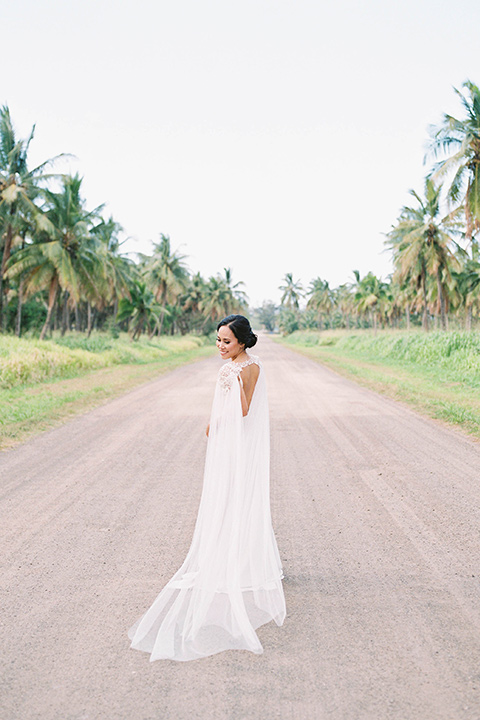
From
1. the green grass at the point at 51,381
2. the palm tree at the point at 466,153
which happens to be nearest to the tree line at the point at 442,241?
the palm tree at the point at 466,153

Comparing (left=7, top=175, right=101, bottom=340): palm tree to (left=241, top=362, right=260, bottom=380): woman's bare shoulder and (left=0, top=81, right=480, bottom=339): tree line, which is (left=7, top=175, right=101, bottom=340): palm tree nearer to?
(left=0, top=81, right=480, bottom=339): tree line

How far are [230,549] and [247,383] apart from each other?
991 mm

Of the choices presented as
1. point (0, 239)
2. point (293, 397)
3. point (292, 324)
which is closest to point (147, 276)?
point (0, 239)

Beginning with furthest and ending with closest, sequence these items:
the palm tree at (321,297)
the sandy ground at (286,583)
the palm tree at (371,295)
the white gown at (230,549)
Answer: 1. the palm tree at (321,297)
2. the palm tree at (371,295)
3. the white gown at (230,549)
4. the sandy ground at (286,583)

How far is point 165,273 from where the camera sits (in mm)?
45094

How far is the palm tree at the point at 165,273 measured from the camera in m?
45.1

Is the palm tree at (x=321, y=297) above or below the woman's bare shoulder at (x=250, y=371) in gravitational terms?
above

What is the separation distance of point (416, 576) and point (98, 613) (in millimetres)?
1980

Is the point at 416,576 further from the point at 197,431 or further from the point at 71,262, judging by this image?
the point at 71,262

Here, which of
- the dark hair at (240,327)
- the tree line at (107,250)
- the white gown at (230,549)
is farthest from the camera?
the tree line at (107,250)

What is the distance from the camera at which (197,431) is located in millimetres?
8359

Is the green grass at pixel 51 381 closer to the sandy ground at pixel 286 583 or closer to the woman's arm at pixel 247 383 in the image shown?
the sandy ground at pixel 286 583

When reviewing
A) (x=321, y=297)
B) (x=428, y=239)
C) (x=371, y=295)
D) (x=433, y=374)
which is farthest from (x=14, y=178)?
(x=321, y=297)

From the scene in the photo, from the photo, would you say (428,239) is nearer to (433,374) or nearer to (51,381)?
(433,374)
